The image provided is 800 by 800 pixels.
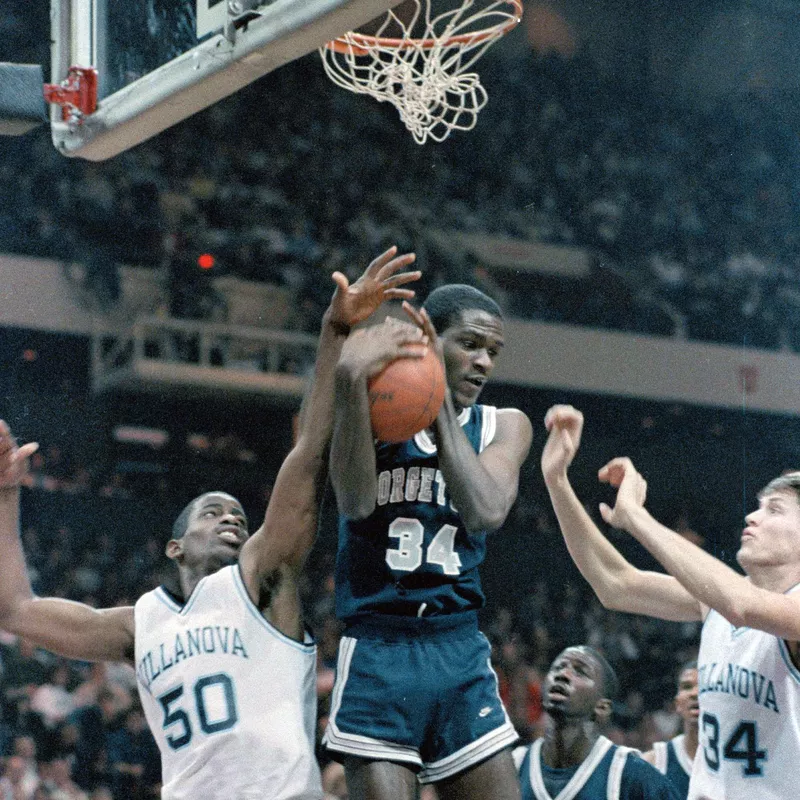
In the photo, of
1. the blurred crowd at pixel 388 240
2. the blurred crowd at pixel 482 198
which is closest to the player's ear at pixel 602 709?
the blurred crowd at pixel 388 240

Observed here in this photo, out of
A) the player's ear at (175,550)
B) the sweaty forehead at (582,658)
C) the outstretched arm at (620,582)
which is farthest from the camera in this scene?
the sweaty forehead at (582,658)

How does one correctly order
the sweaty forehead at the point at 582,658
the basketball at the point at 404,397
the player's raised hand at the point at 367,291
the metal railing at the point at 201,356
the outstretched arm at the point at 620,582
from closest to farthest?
the basketball at the point at 404,397 < the player's raised hand at the point at 367,291 < the outstretched arm at the point at 620,582 < the sweaty forehead at the point at 582,658 < the metal railing at the point at 201,356

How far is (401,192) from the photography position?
44.2ft

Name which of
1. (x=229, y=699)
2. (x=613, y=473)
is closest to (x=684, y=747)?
(x=613, y=473)

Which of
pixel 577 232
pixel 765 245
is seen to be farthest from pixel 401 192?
pixel 765 245

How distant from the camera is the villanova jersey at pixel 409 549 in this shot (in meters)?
3.46

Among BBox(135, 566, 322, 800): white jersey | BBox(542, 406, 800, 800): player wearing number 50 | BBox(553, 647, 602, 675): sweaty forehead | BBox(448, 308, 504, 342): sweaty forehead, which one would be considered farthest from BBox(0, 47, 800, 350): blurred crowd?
BBox(448, 308, 504, 342): sweaty forehead

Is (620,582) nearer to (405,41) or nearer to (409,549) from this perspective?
(409,549)

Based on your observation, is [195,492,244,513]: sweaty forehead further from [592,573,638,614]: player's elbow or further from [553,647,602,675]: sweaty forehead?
[553,647,602,675]: sweaty forehead

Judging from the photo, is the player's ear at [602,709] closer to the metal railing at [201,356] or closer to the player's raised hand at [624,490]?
the player's raised hand at [624,490]

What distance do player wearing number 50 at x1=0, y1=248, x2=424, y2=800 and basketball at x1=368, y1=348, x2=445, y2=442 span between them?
73 millimetres

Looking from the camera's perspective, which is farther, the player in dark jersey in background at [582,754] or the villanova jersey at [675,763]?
the villanova jersey at [675,763]

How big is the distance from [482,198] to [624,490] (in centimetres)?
1034

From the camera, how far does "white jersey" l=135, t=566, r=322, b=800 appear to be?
146 inches
